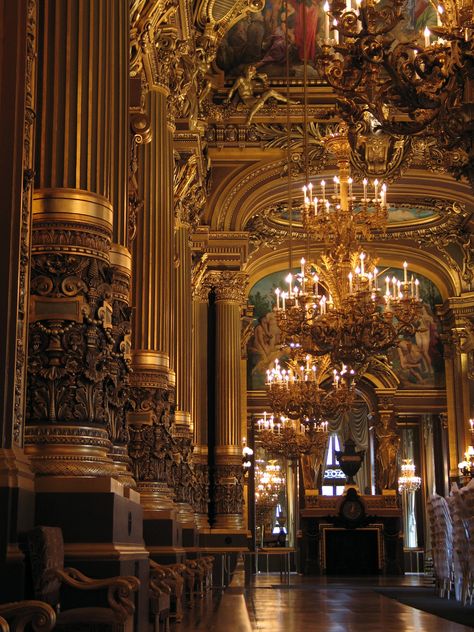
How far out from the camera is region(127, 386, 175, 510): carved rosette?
10.2m

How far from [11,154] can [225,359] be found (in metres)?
17.0

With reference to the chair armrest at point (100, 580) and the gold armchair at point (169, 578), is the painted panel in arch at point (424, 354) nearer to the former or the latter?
the gold armchair at point (169, 578)

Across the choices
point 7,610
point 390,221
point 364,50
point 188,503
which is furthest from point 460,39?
point 390,221

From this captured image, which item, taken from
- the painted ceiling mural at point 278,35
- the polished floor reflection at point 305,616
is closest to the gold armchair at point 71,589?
the polished floor reflection at point 305,616

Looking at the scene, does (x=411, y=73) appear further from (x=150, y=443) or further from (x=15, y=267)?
(x=150, y=443)

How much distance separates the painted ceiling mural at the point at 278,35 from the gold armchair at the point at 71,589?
14.4 metres

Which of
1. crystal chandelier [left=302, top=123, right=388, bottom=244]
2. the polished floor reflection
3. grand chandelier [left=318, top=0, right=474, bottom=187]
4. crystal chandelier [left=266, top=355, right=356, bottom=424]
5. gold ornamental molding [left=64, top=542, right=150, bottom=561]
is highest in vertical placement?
crystal chandelier [left=302, top=123, right=388, bottom=244]

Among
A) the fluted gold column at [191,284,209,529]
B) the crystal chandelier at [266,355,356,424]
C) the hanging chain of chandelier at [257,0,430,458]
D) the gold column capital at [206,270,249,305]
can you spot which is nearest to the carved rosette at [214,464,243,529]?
the fluted gold column at [191,284,209,529]

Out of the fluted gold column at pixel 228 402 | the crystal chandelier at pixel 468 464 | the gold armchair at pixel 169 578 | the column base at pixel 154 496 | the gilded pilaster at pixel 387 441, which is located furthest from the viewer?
the gilded pilaster at pixel 387 441

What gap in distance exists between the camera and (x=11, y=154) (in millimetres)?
5102

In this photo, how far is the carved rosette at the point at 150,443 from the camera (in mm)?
10180

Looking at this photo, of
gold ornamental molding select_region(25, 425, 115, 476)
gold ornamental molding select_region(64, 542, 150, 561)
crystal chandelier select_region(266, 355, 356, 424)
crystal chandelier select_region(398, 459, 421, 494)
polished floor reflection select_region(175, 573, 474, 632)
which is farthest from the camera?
crystal chandelier select_region(398, 459, 421, 494)

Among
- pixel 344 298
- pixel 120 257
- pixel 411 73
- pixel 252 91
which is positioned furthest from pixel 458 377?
pixel 411 73

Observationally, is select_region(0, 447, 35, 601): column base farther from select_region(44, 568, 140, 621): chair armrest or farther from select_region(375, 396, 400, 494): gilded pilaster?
select_region(375, 396, 400, 494): gilded pilaster
